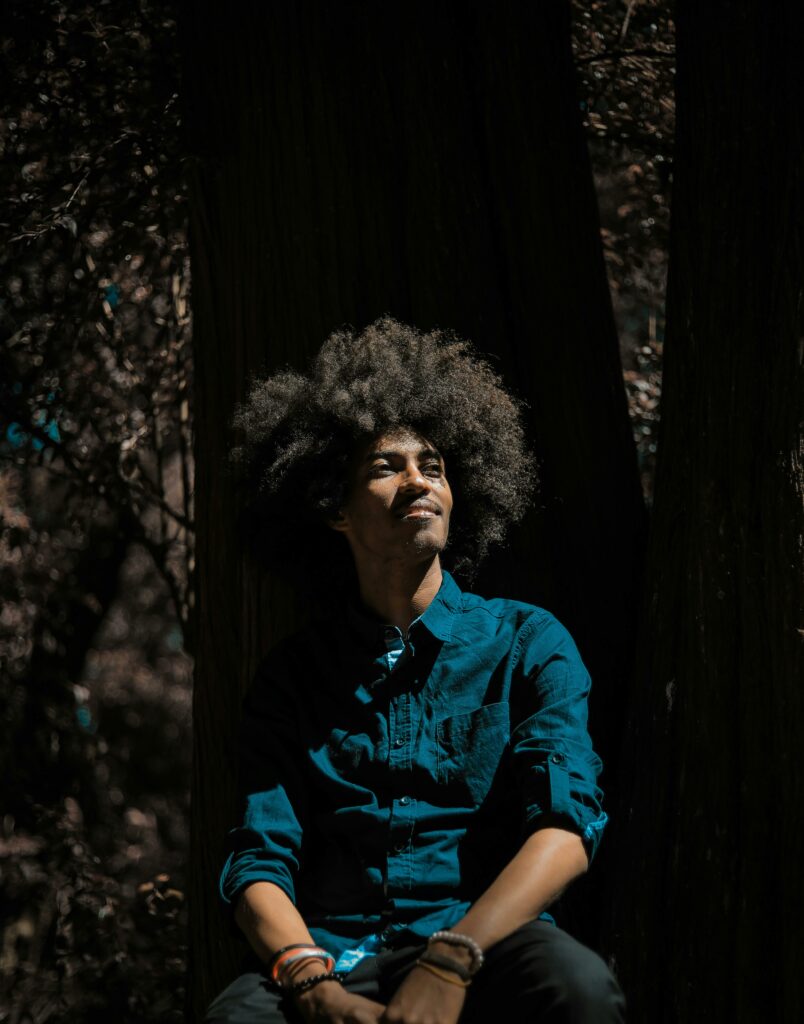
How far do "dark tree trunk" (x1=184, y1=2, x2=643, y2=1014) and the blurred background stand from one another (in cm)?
41

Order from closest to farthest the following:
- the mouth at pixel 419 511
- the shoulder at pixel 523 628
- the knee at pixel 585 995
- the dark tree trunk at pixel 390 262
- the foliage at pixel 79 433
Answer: the knee at pixel 585 995 < the shoulder at pixel 523 628 < the mouth at pixel 419 511 < the dark tree trunk at pixel 390 262 < the foliage at pixel 79 433

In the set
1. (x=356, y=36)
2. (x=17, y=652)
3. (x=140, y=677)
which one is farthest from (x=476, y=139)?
(x=140, y=677)

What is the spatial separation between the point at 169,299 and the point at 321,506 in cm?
215

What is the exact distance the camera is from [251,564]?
11.6 feet

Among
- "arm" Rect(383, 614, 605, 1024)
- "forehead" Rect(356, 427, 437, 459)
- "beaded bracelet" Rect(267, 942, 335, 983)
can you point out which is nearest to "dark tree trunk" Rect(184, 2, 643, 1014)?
"forehead" Rect(356, 427, 437, 459)

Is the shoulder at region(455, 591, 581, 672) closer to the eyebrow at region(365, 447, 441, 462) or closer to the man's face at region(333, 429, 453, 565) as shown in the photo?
the man's face at region(333, 429, 453, 565)

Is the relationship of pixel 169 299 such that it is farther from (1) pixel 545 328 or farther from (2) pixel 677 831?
(2) pixel 677 831

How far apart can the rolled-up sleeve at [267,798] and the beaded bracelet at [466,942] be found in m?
0.43

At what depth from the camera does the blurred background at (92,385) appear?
4273 millimetres

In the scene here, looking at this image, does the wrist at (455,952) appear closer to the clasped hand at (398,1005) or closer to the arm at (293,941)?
the clasped hand at (398,1005)

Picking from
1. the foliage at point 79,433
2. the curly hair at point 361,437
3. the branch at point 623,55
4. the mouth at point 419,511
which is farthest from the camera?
the branch at point 623,55

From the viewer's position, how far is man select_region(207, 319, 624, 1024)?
8.19 ft

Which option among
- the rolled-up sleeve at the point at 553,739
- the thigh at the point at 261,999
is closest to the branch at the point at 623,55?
the rolled-up sleeve at the point at 553,739

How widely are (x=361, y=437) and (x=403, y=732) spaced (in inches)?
32.4
